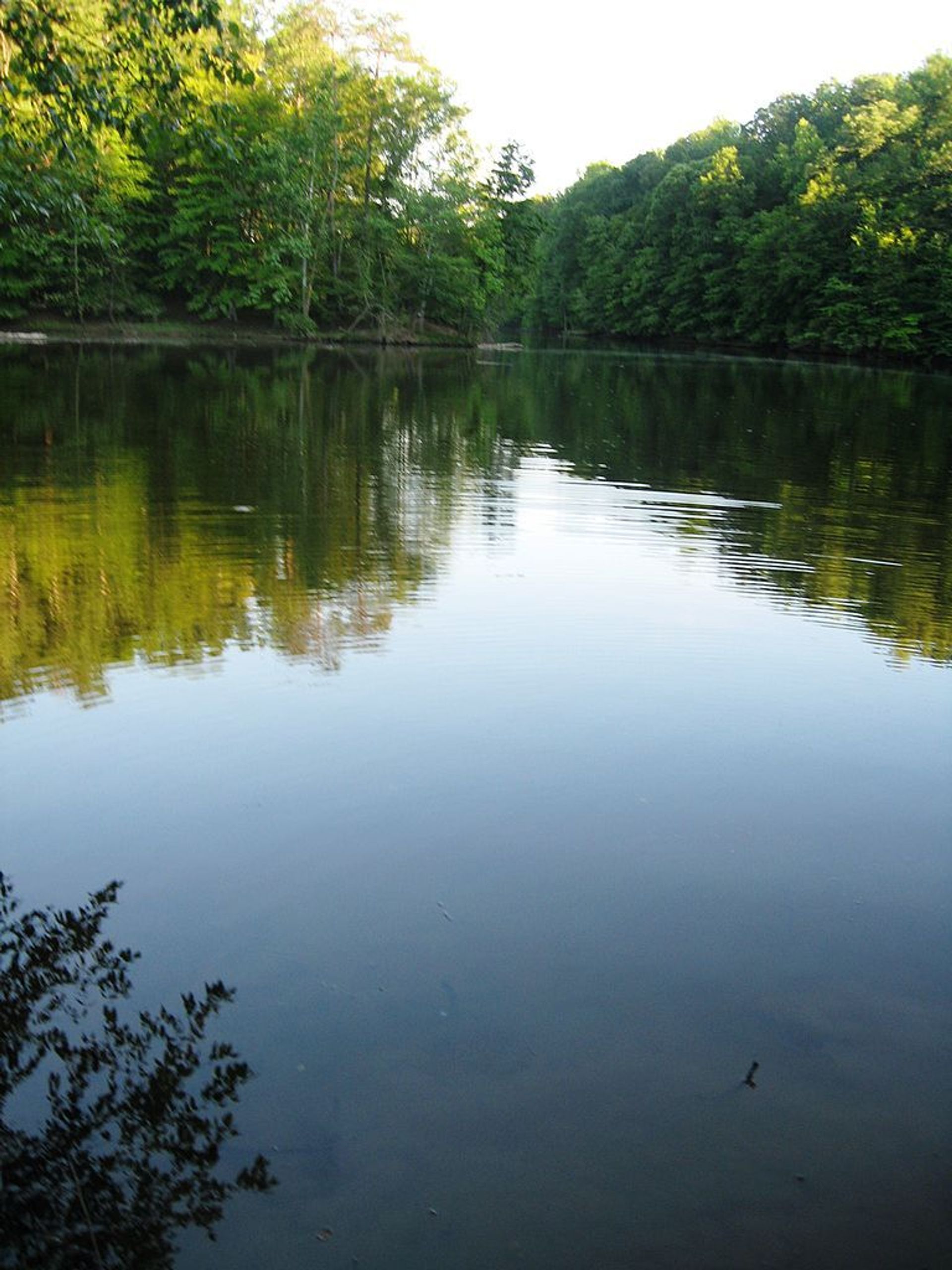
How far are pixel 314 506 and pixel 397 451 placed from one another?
537 centimetres

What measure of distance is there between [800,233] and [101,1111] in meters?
74.4

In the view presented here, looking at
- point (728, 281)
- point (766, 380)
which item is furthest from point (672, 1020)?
point (728, 281)

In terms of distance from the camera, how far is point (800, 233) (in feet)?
229

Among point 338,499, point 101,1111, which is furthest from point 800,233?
point 101,1111

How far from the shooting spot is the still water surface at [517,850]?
310 cm

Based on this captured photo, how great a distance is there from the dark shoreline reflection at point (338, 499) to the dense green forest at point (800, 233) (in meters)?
36.2

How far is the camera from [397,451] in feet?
58.1

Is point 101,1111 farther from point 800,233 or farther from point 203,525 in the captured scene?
point 800,233

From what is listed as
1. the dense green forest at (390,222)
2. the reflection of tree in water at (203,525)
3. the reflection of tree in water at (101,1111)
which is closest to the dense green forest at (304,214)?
the dense green forest at (390,222)

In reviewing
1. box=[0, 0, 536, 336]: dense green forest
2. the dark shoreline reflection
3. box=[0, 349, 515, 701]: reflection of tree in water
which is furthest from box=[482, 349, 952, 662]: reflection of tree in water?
box=[0, 0, 536, 336]: dense green forest

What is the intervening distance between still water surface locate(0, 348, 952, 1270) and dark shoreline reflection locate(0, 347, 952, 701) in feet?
0.29

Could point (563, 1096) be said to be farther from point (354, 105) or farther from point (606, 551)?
point (354, 105)

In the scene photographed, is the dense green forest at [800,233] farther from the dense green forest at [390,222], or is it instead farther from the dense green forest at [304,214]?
the dense green forest at [304,214]

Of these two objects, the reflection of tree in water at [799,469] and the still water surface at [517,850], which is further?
the reflection of tree in water at [799,469]
